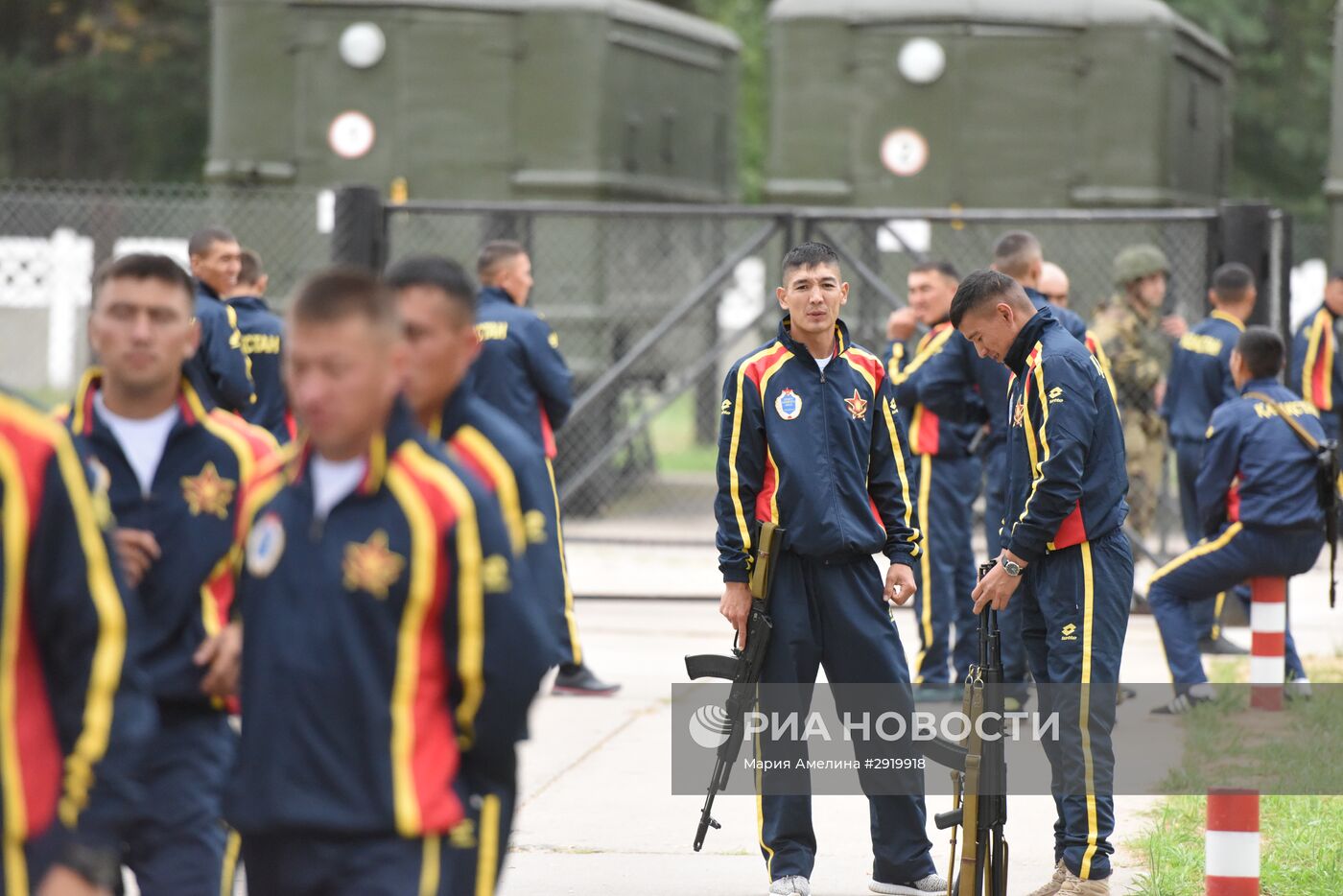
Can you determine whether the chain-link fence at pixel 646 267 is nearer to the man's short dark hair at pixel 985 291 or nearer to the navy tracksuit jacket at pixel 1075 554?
the man's short dark hair at pixel 985 291

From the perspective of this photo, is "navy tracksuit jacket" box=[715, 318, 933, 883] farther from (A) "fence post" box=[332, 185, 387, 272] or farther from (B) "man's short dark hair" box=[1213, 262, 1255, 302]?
(A) "fence post" box=[332, 185, 387, 272]

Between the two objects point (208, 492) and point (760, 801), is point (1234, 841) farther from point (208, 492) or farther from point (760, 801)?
point (208, 492)

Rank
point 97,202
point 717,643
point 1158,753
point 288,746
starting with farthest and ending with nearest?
point 97,202, point 717,643, point 1158,753, point 288,746

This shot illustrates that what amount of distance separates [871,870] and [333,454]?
3.62 m

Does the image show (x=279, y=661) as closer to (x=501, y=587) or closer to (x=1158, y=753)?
(x=501, y=587)

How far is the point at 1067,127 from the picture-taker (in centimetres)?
1547

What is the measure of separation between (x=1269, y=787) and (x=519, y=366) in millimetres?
3654

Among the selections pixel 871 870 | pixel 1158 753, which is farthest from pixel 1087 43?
pixel 871 870

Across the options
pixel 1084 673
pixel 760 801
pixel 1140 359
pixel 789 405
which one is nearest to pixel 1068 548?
pixel 1084 673

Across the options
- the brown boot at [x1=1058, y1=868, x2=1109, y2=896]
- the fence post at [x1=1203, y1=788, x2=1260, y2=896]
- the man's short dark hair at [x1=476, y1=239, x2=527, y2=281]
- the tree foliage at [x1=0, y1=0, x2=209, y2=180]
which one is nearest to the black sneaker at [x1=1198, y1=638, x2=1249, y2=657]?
the man's short dark hair at [x1=476, y1=239, x2=527, y2=281]

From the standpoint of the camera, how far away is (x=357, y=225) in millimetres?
12023

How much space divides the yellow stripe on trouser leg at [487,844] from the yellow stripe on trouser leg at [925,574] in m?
5.50

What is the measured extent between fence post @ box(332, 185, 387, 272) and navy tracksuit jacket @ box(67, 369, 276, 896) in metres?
7.92

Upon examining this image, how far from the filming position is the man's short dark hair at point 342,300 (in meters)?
3.25
